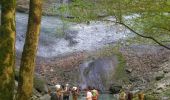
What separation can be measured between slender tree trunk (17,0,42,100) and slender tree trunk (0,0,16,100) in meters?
0.93

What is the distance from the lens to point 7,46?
495 inches

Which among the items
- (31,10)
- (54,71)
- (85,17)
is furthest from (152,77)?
(31,10)

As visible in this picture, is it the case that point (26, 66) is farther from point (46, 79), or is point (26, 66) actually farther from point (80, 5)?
point (46, 79)

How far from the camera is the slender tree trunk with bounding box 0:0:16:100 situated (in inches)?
487

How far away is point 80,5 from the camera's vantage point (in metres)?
19.1

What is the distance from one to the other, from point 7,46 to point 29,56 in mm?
1092

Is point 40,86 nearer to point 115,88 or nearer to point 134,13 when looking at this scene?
point 115,88

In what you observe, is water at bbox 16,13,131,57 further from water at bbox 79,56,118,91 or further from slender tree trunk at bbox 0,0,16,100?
slender tree trunk at bbox 0,0,16,100

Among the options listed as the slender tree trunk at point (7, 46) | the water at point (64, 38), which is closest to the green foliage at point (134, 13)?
the slender tree trunk at point (7, 46)

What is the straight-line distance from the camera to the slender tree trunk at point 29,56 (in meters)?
13.4

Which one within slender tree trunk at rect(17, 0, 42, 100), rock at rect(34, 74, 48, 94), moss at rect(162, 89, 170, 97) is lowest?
rock at rect(34, 74, 48, 94)

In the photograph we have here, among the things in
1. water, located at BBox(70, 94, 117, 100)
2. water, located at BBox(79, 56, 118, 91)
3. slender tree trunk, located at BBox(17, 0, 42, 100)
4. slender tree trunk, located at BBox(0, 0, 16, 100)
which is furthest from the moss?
slender tree trunk, located at BBox(0, 0, 16, 100)

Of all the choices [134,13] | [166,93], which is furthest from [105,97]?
[134,13]

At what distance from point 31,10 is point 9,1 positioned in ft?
4.32
